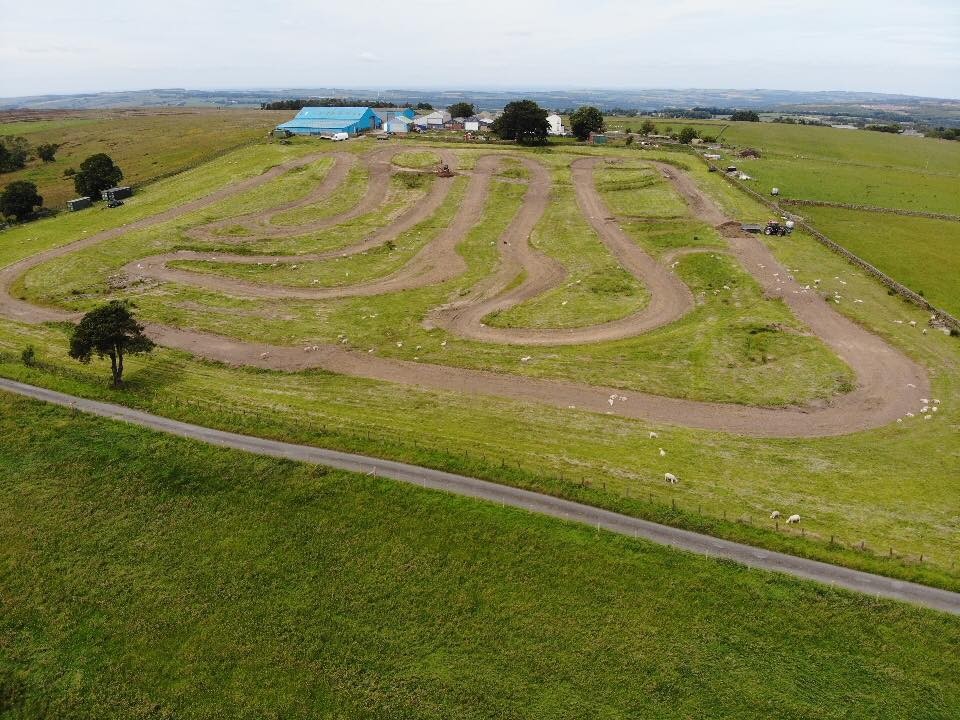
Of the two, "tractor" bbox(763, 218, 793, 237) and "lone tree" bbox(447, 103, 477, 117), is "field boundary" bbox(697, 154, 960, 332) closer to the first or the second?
"tractor" bbox(763, 218, 793, 237)

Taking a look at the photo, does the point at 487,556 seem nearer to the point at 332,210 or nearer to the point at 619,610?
the point at 619,610

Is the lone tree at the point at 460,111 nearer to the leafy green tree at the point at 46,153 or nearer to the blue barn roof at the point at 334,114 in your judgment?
the blue barn roof at the point at 334,114

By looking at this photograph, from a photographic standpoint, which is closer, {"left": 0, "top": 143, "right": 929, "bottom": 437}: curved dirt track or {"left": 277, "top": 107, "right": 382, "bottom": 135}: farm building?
{"left": 0, "top": 143, "right": 929, "bottom": 437}: curved dirt track

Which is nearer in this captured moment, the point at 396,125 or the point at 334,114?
the point at 396,125

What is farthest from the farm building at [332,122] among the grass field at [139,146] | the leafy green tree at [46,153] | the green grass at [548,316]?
the green grass at [548,316]

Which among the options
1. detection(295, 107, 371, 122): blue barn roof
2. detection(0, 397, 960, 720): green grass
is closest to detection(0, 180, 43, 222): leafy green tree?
detection(295, 107, 371, 122): blue barn roof

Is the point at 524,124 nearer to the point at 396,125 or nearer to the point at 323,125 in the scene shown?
the point at 396,125

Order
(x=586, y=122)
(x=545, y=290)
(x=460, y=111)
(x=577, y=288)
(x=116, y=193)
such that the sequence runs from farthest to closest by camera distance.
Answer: (x=460, y=111), (x=586, y=122), (x=116, y=193), (x=545, y=290), (x=577, y=288)

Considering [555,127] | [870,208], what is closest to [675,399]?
[870,208]
